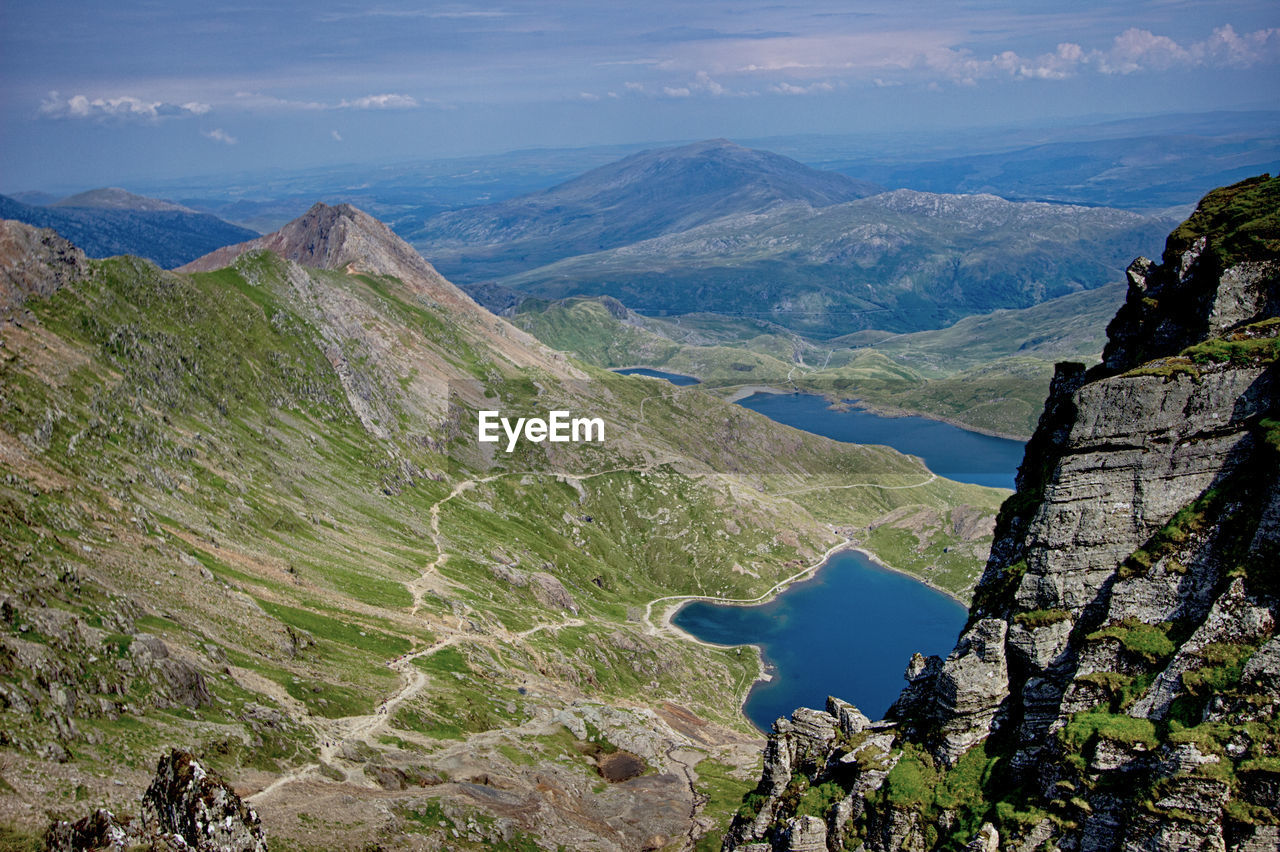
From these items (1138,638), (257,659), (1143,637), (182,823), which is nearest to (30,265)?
(257,659)

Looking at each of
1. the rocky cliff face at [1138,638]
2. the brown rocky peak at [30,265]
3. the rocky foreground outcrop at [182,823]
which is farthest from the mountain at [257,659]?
the rocky cliff face at [1138,638]

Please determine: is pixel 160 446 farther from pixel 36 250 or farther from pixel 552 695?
pixel 552 695

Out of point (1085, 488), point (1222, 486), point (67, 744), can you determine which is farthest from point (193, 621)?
point (1222, 486)

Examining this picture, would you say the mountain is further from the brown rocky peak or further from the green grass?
the green grass

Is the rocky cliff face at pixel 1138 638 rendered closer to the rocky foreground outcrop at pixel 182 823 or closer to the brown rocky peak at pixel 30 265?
the rocky foreground outcrop at pixel 182 823

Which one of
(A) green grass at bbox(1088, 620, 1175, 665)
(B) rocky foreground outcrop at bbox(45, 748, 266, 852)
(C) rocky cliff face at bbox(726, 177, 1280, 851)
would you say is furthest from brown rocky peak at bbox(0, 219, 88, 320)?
(A) green grass at bbox(1088, 620, 1175, 665)

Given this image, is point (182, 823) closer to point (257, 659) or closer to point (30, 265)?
point (257, 659)
